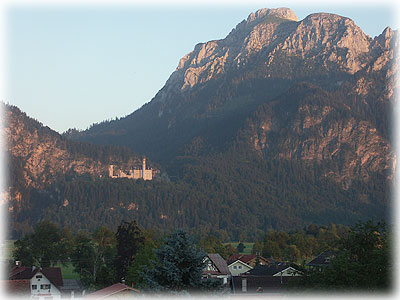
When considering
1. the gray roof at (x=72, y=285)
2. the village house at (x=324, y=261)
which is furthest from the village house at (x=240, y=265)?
the gray roof at (x=72, y=285)

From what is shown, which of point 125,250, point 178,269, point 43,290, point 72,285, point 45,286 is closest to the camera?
point 178,269

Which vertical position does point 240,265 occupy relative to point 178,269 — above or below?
below

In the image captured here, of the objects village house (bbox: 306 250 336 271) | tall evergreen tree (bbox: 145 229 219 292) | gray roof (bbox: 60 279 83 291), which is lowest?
gray roof (bbox: 60 279 83 291)

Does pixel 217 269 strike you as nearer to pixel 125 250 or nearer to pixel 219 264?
pixel 219 264

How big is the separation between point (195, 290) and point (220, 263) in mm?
86230

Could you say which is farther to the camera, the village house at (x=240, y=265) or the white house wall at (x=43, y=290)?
the village house at (x=240, y=265)

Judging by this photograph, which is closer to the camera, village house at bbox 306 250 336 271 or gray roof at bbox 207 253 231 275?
village house at bbox 306 250 336 271

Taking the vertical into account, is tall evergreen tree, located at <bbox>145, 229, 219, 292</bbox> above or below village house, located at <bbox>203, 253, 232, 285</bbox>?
above

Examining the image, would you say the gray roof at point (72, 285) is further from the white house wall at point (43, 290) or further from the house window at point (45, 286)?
the white house wall at point (43, 290)

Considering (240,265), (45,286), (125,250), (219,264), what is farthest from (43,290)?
(240,265)

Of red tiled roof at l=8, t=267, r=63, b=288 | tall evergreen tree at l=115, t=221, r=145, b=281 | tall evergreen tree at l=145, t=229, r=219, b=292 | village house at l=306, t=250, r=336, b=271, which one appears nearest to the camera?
tall evergreen tree at l=145, t=229, r=219, b=292

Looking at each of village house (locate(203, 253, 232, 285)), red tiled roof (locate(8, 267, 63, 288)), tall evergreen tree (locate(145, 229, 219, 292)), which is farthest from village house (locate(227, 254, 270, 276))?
tall evergreen tree (locate(145, 229, 219, 292))

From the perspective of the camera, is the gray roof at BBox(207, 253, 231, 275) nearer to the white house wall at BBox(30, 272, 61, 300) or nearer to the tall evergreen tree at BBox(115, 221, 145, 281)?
the tall evergreen tree at BBox(115, 221, 145, 281)

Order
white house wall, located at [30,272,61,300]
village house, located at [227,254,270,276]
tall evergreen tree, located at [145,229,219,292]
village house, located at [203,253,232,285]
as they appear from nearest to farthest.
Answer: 1. tall evergreen tree, located at [145,229,219,292]
2. white house wall, located at [30,272,61,300]
3. village house, located at [203,253,232,285]
4. village house, located at [227,254,270,276]
